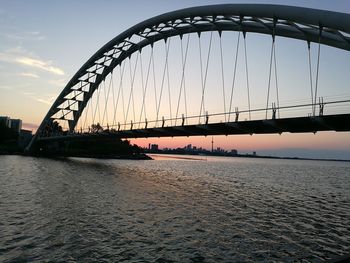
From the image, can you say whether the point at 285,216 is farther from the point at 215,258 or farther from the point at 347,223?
the point at 215,258

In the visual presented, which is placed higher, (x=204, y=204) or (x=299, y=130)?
A: (x=299, y=130)

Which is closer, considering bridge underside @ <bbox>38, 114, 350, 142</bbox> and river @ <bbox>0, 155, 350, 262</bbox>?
river @ <bbox>0, 155, 350, 262</bbox>

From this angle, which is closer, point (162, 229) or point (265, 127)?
point (162, 229)

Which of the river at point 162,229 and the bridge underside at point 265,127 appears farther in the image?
the bridge underside at point 265,127

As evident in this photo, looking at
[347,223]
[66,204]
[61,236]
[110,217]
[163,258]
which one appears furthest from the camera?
[66,204]

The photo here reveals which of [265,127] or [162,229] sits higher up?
[265,127]

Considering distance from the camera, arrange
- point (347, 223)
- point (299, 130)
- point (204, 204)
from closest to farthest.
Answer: point (347, 223) < point (204, 204) < point (299, 130)

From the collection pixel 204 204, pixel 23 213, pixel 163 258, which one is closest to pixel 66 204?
pixel 23 213

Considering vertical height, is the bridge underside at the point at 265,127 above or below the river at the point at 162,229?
above

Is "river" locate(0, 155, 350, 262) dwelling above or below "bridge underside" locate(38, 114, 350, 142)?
below

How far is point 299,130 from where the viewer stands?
28.6 m

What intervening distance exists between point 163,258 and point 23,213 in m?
9.49

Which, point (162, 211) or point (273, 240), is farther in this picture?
point (162, 211)

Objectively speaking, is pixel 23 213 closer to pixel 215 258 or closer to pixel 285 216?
pixel 215 258
